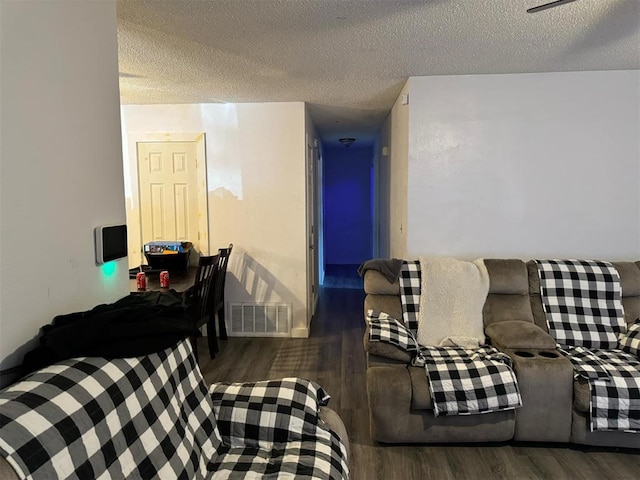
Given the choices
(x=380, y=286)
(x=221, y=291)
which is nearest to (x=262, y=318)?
(x=221, y=291)

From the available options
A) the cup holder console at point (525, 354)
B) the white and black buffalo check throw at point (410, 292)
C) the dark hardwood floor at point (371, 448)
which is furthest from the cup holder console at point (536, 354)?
the white and black buffalo check throw at point (410, 292)

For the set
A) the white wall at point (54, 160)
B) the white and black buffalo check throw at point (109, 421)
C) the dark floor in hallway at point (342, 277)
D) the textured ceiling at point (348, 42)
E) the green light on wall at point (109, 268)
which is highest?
the textured ceiling at point (348, 42)

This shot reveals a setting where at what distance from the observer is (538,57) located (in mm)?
2848

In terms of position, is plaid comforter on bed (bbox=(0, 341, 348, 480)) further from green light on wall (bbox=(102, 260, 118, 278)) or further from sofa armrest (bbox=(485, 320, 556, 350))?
sofa armrest (bbox=(485, 320, 556, 350))

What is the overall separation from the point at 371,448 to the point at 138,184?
3.31 meters

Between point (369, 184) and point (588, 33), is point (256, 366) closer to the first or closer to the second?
point (588, 33)

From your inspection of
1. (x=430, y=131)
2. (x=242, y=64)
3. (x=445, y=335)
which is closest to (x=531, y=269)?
(x=445, y=335)

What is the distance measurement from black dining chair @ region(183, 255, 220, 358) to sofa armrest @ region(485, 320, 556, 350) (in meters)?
2.02

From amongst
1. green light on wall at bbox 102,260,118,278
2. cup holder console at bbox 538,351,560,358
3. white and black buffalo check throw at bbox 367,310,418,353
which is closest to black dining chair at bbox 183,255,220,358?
green light on wall at bbox 102,260,118,278

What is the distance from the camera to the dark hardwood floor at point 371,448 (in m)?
2.12

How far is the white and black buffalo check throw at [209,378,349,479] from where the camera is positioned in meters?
1.47

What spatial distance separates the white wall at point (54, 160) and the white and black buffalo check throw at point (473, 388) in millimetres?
1661

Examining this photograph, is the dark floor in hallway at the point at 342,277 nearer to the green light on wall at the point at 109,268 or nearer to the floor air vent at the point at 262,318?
the floor air vent at the point at 262,318

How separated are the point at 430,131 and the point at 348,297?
10.2 feet
